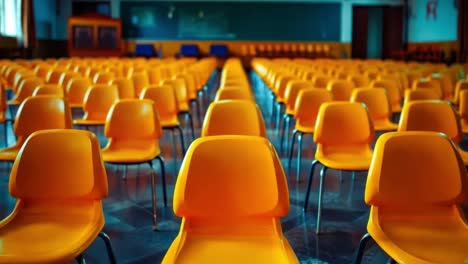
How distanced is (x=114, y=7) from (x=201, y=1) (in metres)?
4.12

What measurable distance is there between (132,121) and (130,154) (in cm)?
29

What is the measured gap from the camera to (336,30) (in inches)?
958

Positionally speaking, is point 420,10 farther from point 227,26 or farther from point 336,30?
point 227,26

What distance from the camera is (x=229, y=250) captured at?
85.6 inches

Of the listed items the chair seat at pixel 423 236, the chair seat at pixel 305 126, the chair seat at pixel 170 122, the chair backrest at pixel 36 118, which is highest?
the chair backrest at pixel 36 118

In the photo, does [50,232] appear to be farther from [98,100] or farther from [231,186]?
[98,100]

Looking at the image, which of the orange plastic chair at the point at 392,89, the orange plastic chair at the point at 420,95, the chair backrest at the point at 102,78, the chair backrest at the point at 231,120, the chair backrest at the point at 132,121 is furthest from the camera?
the chair backrest at the point at 102,78

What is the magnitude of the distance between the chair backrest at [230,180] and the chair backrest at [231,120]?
134 cm

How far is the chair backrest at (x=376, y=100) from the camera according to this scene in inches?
201

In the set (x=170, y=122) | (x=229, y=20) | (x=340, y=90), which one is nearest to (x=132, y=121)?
(x=170, y=122)

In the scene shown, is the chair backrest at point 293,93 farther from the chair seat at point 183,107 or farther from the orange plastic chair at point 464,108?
the orange plastic chair at point 464,108

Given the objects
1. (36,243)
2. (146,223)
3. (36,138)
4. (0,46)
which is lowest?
(146,223)

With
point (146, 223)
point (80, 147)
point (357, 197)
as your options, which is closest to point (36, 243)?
point (80, 147)

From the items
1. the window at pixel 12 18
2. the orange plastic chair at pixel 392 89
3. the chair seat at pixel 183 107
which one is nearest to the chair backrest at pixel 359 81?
the orange plastic chair at pixel 392 89
